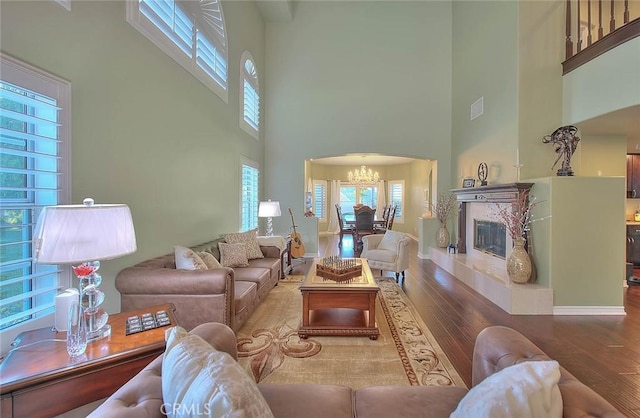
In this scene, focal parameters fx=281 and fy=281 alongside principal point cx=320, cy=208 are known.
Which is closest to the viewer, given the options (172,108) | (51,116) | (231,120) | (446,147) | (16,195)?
(16,195)

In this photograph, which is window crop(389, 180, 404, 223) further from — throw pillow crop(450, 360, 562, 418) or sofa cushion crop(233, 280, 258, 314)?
throw pillow crop(450, 360, 562, 418)

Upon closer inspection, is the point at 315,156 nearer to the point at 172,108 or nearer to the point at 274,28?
the point at 274,28

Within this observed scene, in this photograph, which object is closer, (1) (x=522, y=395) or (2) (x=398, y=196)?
(1) (x=522, y=395)

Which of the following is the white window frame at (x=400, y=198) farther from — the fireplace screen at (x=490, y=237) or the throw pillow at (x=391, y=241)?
the throw pillow at (x=391, y=241)

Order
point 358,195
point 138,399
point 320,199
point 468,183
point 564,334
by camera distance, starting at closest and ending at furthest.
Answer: point 138,399 < point 564,334 < point 468,183 < point 320,199 < point 358,195

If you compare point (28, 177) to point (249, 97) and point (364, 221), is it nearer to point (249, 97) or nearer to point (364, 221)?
point (249, 97)

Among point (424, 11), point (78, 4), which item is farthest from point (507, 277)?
point (424, 11)

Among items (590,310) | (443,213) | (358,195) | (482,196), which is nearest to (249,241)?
(482,196)

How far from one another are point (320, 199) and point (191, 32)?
26.0 ft

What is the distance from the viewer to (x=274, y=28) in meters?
6.67

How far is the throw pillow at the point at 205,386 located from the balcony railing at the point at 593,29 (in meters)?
4.93

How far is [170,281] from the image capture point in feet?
7.57

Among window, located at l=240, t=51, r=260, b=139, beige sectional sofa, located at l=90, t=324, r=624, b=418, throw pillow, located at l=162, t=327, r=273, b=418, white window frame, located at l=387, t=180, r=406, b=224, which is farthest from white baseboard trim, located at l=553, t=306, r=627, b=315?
white window frame, located at l=387, t=180, r=406, b=224

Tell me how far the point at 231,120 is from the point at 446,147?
187 inches
